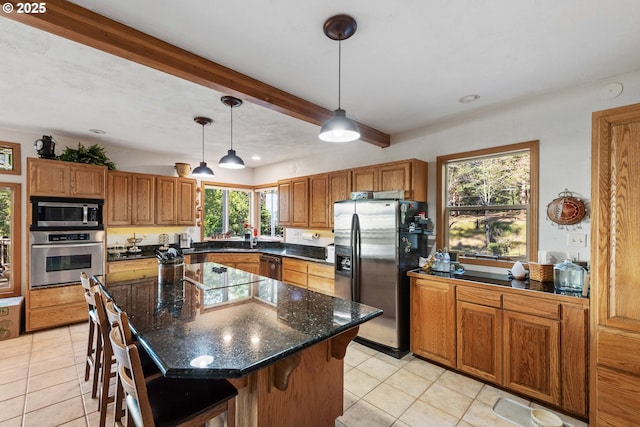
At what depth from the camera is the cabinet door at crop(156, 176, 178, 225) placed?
4.86 metres

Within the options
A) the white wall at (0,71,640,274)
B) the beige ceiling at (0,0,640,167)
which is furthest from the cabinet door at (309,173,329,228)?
the beige ceiling at (0,0,640,167)

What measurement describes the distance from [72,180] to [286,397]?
4.22 m

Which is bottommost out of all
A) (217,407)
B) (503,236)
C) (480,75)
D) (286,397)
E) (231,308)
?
(286,397)

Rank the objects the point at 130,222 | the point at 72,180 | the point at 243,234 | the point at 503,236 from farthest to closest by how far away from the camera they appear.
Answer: the point at 243,234
the point at 130,222
the point at 72,180
the point at 503,236

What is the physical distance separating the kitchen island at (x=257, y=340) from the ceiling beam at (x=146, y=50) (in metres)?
1.62

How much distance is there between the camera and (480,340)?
265 cm

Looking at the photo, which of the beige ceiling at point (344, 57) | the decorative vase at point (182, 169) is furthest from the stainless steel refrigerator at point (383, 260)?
the decorative vase at point (182, 169)

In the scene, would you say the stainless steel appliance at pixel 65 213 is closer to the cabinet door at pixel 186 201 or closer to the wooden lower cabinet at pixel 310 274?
the cabinet door at pixel 186 201

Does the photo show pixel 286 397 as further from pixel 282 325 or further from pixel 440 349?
pixel 440 349

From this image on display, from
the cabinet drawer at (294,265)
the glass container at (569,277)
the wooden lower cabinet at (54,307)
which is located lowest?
the wooden lower cabinet at (54,307)

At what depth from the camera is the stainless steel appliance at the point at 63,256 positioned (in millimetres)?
3695

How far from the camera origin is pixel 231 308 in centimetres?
187

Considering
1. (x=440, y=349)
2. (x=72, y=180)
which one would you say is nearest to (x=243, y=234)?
(x=72, y=180)

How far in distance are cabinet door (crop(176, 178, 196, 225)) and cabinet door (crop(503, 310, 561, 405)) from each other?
488 centimetres
